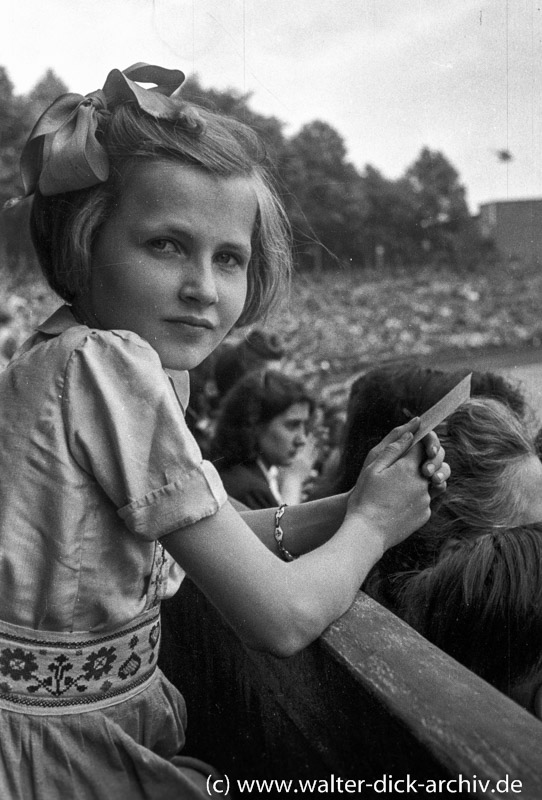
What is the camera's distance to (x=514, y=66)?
43.9 inches

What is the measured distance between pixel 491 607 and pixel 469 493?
0.29 m

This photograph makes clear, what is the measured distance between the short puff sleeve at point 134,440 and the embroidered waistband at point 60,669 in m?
0.18

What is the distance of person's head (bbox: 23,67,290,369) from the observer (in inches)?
37.1

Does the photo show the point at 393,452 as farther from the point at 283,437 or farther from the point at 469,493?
the point at 283,437

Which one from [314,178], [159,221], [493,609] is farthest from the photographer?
[314,178]

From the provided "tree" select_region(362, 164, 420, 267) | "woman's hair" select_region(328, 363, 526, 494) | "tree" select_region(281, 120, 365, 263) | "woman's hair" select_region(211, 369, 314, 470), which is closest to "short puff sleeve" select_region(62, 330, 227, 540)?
"tree" select_region(281, 120, 365, 263)

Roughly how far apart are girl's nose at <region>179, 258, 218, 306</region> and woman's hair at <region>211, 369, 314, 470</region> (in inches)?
67.0

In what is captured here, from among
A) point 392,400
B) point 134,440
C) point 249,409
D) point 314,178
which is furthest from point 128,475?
point 249,409

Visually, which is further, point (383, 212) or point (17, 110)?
point (383, 212)

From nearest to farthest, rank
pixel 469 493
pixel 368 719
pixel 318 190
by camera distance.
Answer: pixel 368 719
pixel 469 493
pixel 318 190

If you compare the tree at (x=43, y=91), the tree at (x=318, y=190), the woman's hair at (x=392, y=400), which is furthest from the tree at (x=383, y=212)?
the tree at (x=43, y=91)

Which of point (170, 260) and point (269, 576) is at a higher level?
point (170, 260)

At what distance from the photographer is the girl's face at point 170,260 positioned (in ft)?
3.08

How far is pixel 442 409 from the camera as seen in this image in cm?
98
